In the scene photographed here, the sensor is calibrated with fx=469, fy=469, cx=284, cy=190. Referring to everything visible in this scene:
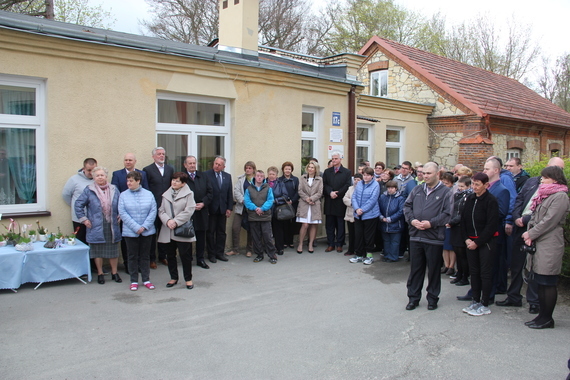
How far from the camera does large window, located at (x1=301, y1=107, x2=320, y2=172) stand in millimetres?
10961

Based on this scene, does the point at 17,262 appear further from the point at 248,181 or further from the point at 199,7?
the point at 199,7

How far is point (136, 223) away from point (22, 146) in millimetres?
2349

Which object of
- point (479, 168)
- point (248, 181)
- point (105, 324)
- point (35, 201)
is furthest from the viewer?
point (479, 168)

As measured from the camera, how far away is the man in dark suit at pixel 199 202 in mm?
8062

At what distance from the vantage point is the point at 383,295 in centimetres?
677

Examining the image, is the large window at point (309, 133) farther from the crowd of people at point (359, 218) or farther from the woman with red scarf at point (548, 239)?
the woman with red scarf at point (548, 239)

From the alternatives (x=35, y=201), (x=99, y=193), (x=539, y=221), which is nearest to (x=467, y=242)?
(x=539, y=221)

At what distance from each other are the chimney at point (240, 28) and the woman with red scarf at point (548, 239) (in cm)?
660

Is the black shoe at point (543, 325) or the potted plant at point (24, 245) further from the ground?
the potted plant at point (24, 245)

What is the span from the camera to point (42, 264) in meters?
6.52

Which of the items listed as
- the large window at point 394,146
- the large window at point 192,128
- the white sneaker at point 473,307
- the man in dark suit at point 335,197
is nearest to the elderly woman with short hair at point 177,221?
the large window at point 192,128

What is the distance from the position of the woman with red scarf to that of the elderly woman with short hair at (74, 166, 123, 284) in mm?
5615

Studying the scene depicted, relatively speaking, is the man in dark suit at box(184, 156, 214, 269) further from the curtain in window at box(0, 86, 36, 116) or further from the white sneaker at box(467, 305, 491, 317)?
the white sneaker at box(467, 305, 491, 317)

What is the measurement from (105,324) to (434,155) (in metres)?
12.4
